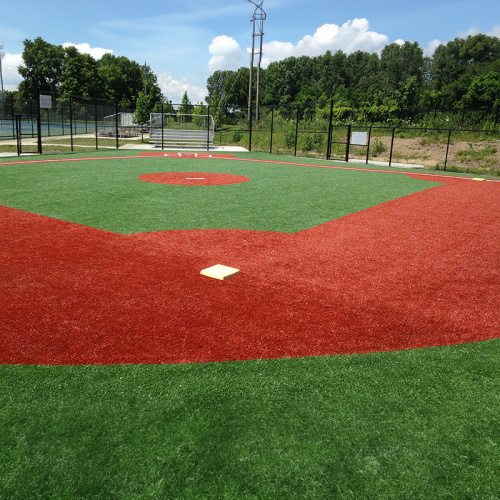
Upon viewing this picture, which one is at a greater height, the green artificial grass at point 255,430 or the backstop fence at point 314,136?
the backstop fence at point 314,136

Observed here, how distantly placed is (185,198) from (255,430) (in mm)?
8069

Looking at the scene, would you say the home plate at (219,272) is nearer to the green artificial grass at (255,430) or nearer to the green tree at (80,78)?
the green artificial grass at (255,430)

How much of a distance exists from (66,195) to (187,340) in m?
7.76

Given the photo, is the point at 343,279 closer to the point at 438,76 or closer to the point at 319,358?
the point at 319,358

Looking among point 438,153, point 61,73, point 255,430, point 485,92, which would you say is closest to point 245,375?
point 255,430

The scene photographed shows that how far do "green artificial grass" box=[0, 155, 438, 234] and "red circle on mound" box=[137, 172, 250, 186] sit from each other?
22.0 inches

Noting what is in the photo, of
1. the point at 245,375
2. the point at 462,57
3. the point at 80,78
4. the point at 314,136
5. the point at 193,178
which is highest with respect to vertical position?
the point at 462,57

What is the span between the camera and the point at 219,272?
16.1 ft

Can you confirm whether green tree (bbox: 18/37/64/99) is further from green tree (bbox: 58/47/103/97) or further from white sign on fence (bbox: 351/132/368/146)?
white sign on fence (bbox: 351/132/368/146)

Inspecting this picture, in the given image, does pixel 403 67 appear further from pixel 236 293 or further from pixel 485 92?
pixel 236 293

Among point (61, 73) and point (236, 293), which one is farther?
point (61, 73)

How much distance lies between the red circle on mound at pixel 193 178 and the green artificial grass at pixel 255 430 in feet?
32.3

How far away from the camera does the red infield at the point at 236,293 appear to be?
11.1ft

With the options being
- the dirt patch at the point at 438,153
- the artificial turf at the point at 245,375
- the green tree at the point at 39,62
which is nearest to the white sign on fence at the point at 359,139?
→ the dirt patch at the point at 438,153
